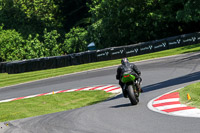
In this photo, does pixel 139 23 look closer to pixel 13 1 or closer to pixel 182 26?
pixel 182 26

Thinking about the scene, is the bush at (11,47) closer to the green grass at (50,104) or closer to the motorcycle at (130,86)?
the green grass at (50,104)

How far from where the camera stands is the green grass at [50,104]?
13973 mm

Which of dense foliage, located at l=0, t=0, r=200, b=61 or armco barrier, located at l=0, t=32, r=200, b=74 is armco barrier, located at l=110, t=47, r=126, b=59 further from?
dense foliage, located at l=0, t=0, r=200, b=61

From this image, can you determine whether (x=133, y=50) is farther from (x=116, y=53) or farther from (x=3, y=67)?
(x=3, y=67)

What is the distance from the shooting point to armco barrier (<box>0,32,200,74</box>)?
33.1 m

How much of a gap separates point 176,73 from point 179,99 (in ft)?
27.9

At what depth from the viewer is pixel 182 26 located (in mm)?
44812

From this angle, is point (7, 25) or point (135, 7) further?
point (7, 25)

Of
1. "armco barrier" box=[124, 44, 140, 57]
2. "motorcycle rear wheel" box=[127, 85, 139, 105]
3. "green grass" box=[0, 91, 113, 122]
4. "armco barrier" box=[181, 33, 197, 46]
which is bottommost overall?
"green grass" box=[0, 91, 113, 122]

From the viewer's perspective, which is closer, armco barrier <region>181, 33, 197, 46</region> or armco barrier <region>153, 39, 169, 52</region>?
armco barrier <region>153, 39, 169, 52</region>

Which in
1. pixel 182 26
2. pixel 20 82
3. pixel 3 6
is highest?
pixel 3 6

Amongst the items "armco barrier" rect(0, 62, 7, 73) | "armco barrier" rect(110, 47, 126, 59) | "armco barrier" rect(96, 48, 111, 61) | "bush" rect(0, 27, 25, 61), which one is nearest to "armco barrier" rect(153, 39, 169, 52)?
"armco barrier" rect(110, 47, 126, 59)

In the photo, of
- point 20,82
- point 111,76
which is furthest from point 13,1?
point 111,76

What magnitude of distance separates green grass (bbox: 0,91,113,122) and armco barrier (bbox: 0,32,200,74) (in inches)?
614
